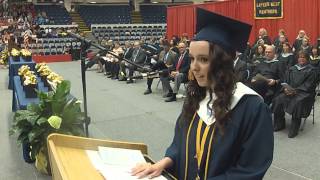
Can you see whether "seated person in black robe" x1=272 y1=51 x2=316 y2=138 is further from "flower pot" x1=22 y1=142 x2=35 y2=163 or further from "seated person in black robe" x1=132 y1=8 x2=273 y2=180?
"seated person in black robe" x1=132 y1=8 x2=273 y2=180

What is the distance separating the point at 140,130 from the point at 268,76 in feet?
6.95

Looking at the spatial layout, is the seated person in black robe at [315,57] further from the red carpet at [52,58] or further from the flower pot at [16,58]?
the red carpet at [52,58]

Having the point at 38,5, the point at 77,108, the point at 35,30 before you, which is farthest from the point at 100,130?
the point at 38,5

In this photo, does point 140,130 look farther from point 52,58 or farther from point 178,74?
point 52,58

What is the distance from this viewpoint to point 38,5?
91.0ft

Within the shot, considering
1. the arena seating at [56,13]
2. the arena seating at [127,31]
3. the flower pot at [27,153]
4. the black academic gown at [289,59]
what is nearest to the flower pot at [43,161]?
the flower pot at [27,153]

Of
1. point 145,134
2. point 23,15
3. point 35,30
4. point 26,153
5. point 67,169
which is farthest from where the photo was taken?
point 23,15

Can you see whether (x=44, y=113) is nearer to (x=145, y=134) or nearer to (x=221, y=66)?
(x=145, y=134)

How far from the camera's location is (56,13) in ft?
89.2

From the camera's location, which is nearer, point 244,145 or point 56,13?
point 244,145

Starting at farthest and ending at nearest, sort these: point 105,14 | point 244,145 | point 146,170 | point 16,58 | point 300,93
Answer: point 105,14
point 16,58
point 300,93
point 146,170
point 244,145

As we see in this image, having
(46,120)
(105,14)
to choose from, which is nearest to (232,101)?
(46,120)

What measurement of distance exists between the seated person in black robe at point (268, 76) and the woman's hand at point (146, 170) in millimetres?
4711

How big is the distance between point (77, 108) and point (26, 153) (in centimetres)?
97
